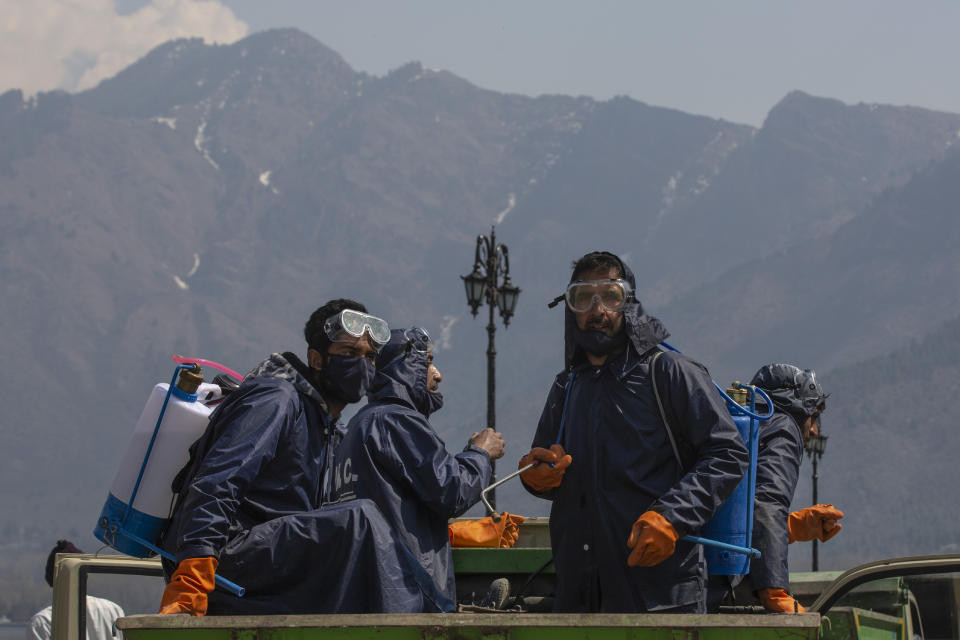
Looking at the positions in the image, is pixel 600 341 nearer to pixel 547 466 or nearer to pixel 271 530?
pixel 547 466

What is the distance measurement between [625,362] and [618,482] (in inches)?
17.3

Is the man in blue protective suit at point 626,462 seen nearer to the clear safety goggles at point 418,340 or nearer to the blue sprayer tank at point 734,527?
the blue sprayer tank at point 734,527

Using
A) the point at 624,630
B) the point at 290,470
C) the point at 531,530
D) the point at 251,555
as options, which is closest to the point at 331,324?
the point at 290,470

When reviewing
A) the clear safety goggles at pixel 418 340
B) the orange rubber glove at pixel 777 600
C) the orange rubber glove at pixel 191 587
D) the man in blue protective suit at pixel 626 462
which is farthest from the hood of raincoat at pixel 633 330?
the orange rubber glove at pixel 191 587

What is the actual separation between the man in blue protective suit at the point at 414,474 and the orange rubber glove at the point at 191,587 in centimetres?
92

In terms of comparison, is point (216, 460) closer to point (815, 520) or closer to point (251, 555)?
point (251, 555)

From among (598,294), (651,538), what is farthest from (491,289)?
(651,538)

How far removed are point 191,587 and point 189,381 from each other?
3.12 feet

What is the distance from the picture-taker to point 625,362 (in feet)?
15.6

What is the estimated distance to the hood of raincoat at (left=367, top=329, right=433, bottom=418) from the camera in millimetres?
5480

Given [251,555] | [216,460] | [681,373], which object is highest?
[681,373]

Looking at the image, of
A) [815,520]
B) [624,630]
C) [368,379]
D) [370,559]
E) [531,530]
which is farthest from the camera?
[531,530]

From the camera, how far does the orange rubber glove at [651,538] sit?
4.26m

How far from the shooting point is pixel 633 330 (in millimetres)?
4754
